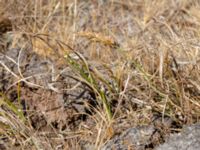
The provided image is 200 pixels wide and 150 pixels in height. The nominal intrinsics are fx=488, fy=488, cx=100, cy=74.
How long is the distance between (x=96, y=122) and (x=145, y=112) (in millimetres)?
176

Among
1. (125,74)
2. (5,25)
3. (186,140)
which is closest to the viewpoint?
(186,140)

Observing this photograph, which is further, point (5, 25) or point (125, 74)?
point (5, 25)

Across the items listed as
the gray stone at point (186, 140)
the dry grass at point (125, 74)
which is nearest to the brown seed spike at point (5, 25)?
the dry grass at point (125, 74)

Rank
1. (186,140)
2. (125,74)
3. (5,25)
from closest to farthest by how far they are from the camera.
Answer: (186,140) < (125,74) < (5,25)

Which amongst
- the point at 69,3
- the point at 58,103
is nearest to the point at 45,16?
the point at 69,3

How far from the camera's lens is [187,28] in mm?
2285

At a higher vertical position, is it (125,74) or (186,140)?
(125,74)

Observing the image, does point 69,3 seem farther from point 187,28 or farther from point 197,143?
point 197,143

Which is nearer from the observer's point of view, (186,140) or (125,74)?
(186,140)

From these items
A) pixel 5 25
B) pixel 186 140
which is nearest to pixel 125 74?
pixel 186 140

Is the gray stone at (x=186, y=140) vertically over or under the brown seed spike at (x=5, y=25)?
under

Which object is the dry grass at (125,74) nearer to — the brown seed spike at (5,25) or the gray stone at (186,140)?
the brown seed spike at (5,25)

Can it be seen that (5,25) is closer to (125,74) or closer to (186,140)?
(125,74)

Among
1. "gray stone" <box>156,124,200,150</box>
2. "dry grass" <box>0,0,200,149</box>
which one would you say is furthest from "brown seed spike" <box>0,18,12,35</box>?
"gray stone" <box>156,124,200,150</box>
